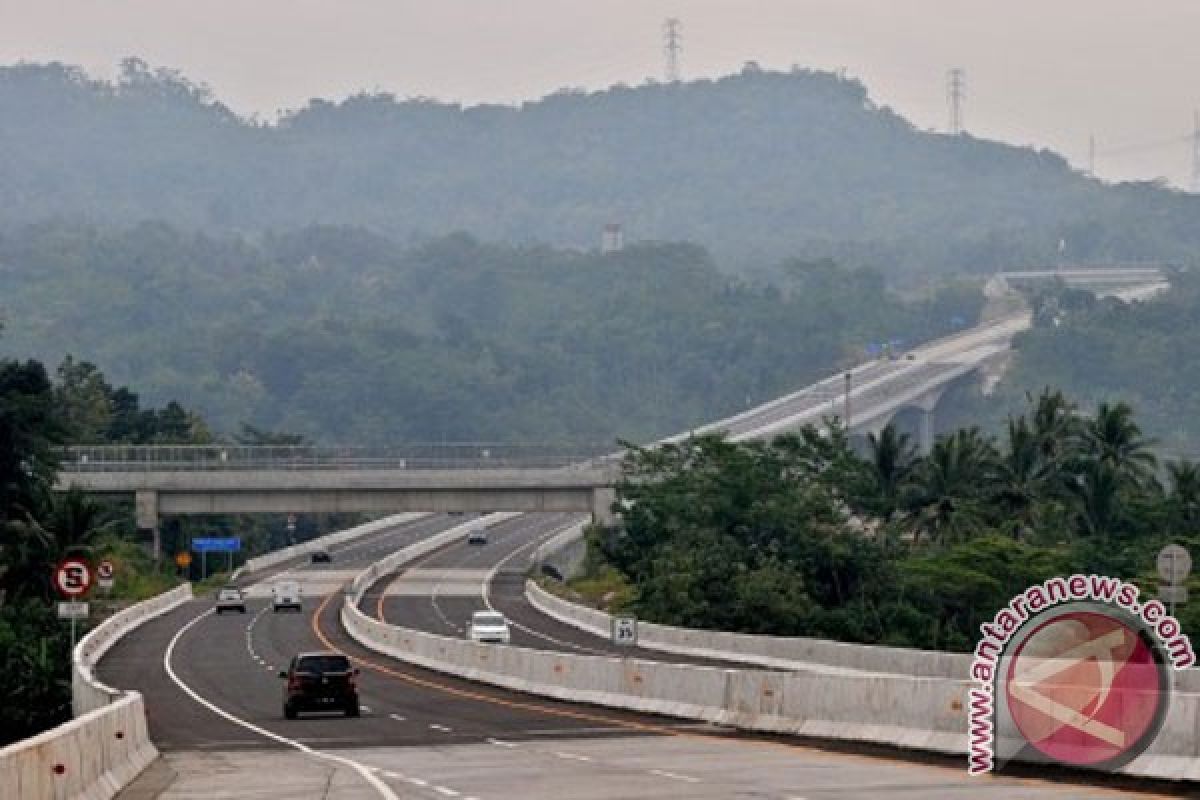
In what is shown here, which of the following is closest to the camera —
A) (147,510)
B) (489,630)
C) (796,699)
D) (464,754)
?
(464,754)

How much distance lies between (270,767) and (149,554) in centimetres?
13676

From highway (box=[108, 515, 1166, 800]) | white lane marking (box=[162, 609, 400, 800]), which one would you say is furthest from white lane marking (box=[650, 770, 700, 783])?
white lane marking (box=[162, 609, 400, 800])

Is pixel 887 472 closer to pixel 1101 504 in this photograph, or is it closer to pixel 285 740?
pixel 1101 504

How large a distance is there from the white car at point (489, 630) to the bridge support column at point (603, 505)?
58.7 metres

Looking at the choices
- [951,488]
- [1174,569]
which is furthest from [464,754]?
[951,488]

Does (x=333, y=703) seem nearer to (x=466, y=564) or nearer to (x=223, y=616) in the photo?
(x=223, y=616)

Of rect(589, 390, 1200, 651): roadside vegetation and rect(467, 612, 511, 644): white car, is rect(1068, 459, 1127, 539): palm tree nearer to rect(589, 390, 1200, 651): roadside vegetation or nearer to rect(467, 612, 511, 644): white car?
rect(589, 390, 1200, 651): roadside vegetation

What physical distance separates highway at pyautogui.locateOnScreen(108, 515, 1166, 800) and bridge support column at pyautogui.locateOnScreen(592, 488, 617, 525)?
8267 cm

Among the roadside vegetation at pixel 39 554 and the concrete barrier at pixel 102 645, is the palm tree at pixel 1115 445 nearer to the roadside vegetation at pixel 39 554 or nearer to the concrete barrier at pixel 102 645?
the concrete barrier at pixel 102 645

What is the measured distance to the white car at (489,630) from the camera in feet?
334

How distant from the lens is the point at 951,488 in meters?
146

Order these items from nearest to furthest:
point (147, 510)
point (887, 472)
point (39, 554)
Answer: point (39, 554) < point (887, 472) < point (147, 510)

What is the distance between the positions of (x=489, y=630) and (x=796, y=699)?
55.8 metres

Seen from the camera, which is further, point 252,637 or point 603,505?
point 603,505
